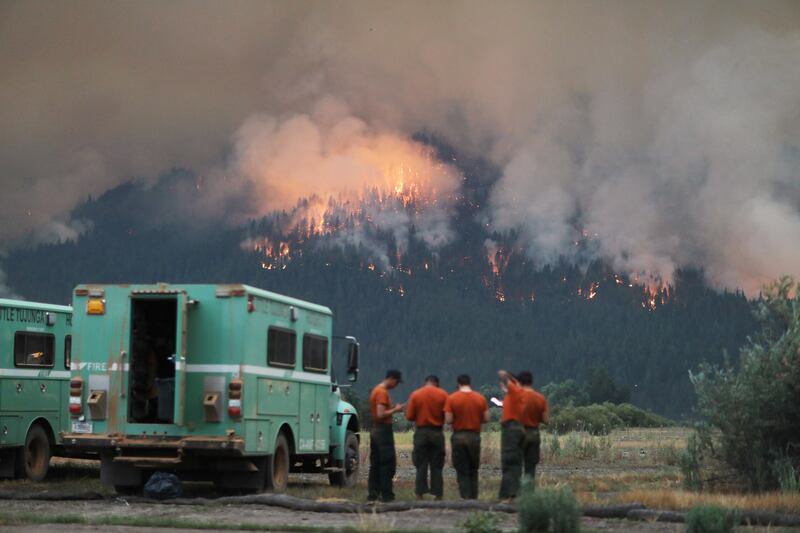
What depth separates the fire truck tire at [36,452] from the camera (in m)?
25.6

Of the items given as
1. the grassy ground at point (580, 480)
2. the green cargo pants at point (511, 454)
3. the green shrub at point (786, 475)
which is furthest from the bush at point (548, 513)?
the green shrub at point (786, 475)

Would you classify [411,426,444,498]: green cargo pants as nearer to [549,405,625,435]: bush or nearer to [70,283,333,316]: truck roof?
[70,283,333,316]: truck roof

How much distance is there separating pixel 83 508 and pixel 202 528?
12.1ft

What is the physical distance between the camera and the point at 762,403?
74.5 feet

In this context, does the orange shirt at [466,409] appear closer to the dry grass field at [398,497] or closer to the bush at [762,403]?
the dry grass field at [398,497]

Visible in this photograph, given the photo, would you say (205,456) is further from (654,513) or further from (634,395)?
(634,395)

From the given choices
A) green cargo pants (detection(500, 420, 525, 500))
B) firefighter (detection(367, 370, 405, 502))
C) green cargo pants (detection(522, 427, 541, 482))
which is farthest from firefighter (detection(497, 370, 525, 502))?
firefighter (detection(367, 370, 405, 502))

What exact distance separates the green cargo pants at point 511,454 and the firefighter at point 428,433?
1103mm

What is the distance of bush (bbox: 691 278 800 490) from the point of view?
22.6 meters

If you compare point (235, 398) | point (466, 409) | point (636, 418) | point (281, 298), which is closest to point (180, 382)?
point (235, 398)

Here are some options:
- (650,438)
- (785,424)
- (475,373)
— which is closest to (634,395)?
(475,373)

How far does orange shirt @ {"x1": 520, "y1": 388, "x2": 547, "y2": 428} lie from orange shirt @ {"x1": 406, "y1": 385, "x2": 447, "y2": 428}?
130cm

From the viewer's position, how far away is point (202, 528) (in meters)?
16.6

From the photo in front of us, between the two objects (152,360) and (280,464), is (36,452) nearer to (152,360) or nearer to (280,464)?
(152,360)
